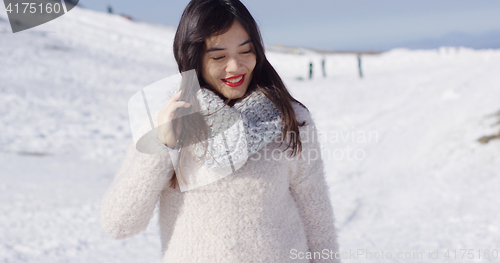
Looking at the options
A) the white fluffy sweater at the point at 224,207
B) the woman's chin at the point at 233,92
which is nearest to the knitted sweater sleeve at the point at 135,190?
the white fluffy sweater at the point at 224,207

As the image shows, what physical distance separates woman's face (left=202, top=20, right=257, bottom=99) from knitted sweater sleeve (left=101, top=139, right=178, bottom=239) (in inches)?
12.3

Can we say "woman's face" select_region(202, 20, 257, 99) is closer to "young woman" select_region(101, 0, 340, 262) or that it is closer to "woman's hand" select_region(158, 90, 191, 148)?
"young woman" select_region(101, 0, 340, 262)

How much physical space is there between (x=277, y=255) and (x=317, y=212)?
24cm

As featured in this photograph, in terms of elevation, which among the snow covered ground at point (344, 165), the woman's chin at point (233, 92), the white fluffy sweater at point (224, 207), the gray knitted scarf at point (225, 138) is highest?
the woman's chin at point (233, 92)

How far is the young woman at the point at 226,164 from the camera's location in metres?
1.17

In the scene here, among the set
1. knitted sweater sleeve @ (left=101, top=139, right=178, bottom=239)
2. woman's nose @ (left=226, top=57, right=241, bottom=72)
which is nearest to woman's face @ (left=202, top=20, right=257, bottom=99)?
woman's nose @ (left=226, top=57, right=241, bottom=72)

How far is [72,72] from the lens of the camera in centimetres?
1347

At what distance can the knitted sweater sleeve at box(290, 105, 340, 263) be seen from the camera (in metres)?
1.38

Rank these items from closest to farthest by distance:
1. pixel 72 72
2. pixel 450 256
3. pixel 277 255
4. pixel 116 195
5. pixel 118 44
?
pixel 116 195
pixel 277 255
pixel 450 256
pixel 72 72
pixel 118 44

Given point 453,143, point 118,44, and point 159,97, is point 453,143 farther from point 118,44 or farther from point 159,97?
point 118,44

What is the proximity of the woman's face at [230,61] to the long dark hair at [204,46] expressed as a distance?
0.7 inches

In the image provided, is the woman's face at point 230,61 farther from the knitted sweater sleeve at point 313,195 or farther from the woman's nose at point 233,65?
the knitted sweater sleeve at point 313,195

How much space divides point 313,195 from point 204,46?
2.32 feet

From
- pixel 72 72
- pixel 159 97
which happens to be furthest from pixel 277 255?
pixel 72 72
